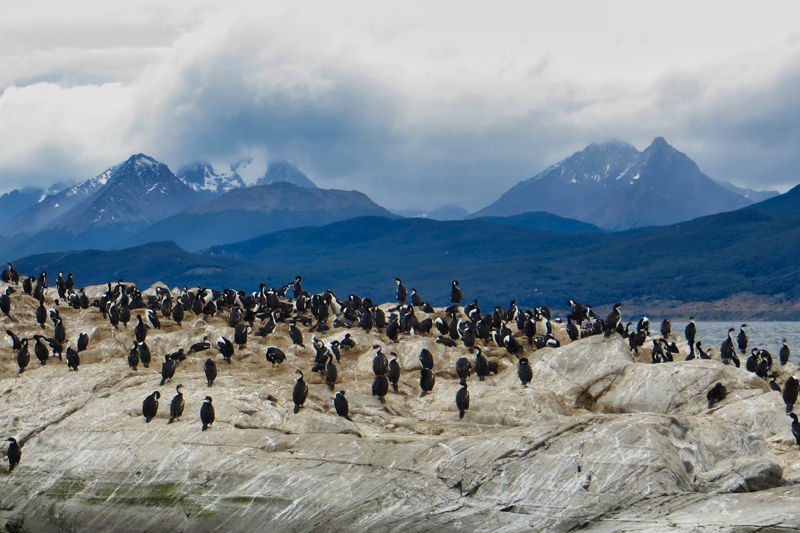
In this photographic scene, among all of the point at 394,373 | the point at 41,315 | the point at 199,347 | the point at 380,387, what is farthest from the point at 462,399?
the point at 41,315

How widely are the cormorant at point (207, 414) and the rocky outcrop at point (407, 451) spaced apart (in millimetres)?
306

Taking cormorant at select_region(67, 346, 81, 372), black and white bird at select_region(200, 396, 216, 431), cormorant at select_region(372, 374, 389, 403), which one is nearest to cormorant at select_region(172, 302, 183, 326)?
cormorant at select_region(67, 346, 81, 372)

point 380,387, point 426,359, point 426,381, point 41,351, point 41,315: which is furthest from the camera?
point 41,315

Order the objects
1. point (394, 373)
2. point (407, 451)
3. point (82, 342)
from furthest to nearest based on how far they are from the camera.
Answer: point (82, 342)
point (394, 373)
point (407, 451)

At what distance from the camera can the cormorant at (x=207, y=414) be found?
25.7m

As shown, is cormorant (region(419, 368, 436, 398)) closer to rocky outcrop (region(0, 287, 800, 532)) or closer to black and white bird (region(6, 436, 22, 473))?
rocky outcrop (region(0, 287, 800, 532))

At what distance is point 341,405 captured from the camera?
2705 centimetres

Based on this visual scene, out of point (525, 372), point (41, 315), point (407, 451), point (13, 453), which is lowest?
point (407, 451)

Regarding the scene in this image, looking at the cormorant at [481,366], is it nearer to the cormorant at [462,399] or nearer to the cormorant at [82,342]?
the cormorant at [462,399]

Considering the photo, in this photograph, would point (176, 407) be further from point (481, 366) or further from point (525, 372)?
point (525, 372)

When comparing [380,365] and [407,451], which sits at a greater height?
[380,365]

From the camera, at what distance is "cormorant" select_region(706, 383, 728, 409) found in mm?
27734

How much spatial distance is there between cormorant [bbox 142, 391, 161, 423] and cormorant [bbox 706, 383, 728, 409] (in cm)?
1981

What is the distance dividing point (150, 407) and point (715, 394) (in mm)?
20114
